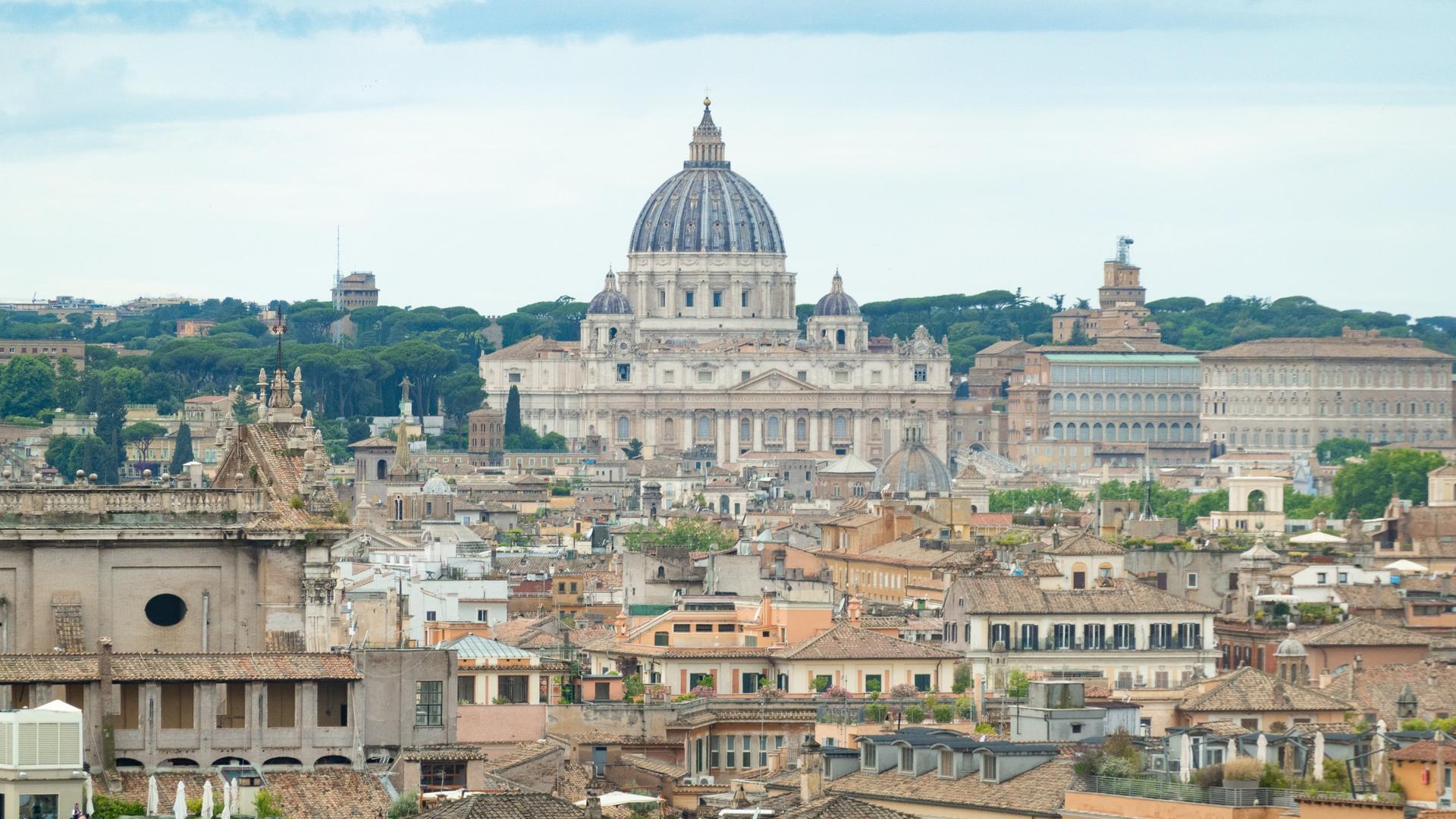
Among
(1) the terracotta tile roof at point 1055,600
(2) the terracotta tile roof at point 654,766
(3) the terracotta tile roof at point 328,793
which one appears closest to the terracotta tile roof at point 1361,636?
(1) the terracotta tile roof at point 1055,600

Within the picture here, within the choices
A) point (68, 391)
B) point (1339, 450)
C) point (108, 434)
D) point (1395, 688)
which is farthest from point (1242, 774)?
point (68, 391)

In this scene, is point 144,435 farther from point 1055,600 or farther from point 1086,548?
point 1055,600

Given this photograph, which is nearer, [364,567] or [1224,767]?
[1224,767]

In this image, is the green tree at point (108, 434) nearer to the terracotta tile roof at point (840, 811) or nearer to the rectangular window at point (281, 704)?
the rectangular window at point (281, 704)

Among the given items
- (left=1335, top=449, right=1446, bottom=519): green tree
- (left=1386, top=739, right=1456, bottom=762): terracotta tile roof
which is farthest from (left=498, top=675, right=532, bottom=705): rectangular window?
(left=1335, top=449, right=1446, bottom=519): green tree

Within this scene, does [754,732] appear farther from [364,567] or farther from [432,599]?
[364,567]

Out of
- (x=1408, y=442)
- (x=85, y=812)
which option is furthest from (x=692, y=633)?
(x=1408, y=442)
